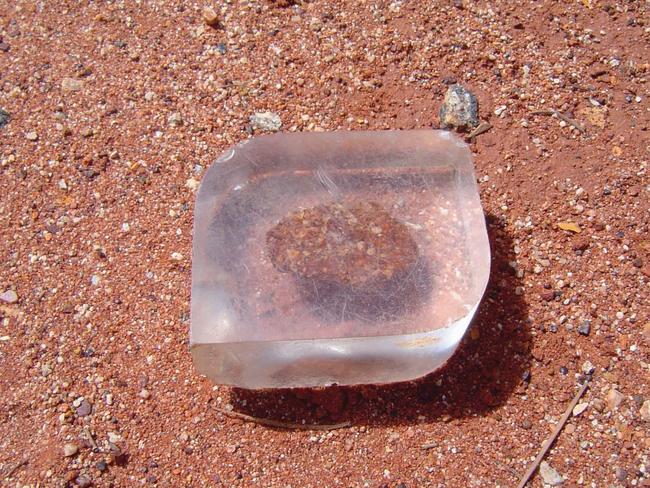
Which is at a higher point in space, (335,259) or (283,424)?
(335,259)

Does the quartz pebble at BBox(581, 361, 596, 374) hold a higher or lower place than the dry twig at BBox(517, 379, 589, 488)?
higher

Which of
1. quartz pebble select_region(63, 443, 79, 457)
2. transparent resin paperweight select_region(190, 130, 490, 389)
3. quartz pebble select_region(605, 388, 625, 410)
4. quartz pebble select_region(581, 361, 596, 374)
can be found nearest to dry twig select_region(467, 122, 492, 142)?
transparent resin paperweight select_region(190, 130, 490, 389)

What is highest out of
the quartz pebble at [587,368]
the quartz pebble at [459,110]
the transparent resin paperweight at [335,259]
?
the quartz pebble at [459,110]

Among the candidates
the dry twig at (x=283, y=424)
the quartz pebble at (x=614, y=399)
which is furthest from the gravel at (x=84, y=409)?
the quartz pebble at (x=614, y=399)

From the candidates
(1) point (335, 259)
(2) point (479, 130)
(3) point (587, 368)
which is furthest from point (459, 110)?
(3) point (587, 368)

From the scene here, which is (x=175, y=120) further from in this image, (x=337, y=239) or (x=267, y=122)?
(x=337, y=239)

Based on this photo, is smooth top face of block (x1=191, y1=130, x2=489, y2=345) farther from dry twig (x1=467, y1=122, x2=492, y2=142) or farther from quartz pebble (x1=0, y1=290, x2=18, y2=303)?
quartz pebble (x1=0, y1=290, x2=18, y2=303)

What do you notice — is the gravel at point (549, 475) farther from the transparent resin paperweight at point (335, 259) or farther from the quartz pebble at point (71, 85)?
the quartz pebble at point (71, 85)
